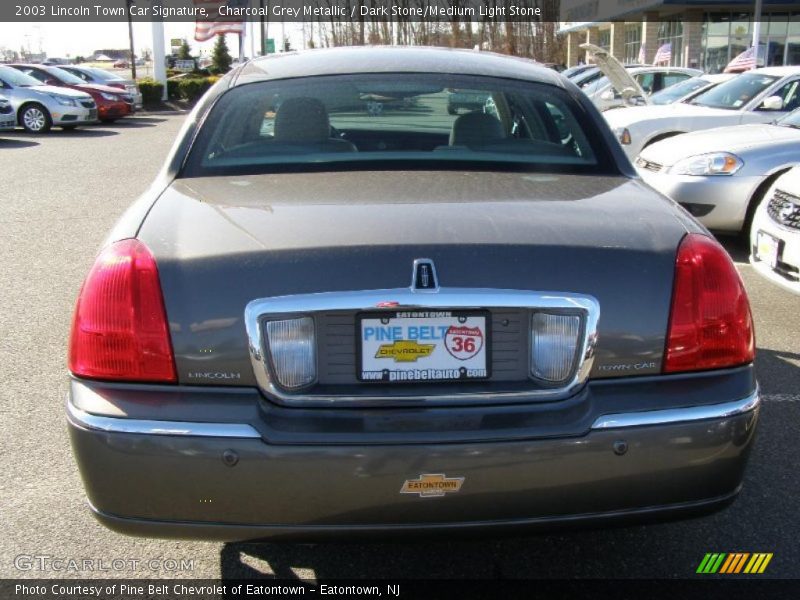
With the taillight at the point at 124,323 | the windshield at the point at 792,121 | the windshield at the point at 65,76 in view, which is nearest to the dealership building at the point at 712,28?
the windshield at the point at 65,76

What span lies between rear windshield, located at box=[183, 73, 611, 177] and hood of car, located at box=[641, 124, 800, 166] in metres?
4.42

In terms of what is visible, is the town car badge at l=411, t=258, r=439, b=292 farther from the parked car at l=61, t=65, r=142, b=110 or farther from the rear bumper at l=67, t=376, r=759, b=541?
the parked car at l=61, t=65, r=142, b=110

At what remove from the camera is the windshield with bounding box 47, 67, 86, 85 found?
24641 millimetres

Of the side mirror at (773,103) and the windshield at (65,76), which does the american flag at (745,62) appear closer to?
the side mirror at (773,103)

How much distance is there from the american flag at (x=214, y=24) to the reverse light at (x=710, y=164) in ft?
82.7

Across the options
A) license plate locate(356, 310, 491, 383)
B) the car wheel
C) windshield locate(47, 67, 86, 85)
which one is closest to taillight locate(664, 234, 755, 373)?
license plate locate(356, 310, 491, 383)

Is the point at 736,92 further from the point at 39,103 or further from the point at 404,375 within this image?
the point at 39,103

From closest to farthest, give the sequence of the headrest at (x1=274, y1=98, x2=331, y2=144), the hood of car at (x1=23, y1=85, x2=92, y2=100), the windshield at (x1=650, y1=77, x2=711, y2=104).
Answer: the headrest at (x1=274, y1=98, x2=331, y2=144) < the windshield at (x1=650, y1=77, x2=711, y2=104) < the hood of car at (x1=23, y1=85, x2=92, y2=100)

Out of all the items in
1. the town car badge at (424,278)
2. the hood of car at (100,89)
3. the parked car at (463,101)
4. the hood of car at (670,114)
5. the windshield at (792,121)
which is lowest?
the hood of car at (100,89)

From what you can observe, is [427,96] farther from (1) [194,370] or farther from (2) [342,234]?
(1) [194,370]

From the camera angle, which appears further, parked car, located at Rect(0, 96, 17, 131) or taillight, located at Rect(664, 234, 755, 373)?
parked car, located at Rect(0, 96, 17, 131)

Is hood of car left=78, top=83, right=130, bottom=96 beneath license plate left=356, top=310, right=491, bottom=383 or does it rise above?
beneath

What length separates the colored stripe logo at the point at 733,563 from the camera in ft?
9.60

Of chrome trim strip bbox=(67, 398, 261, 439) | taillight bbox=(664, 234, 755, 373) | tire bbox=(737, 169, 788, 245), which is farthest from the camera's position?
tire bbox=(737, 169, 788, 245)
